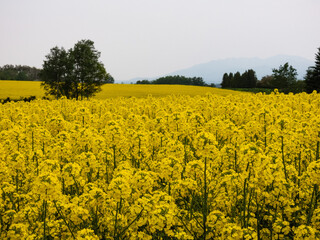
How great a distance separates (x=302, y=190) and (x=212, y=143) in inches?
97.3

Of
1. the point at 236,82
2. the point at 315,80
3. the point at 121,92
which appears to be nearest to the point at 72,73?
the point at 121,92

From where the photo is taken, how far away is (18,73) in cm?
12706

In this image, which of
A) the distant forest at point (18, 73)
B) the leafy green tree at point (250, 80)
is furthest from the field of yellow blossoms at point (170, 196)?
the distant forest at point (18, 73)

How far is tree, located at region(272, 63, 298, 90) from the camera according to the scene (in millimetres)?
107312

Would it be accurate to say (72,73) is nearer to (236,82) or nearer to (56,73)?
(56,73)

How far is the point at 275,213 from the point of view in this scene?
5.61 metres

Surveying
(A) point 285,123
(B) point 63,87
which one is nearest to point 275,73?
(B) point 63,87

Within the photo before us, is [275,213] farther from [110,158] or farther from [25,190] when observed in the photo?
[25,190]

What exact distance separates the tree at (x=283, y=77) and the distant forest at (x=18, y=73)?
Result: 98.1m

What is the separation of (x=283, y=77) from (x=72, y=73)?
270 ft

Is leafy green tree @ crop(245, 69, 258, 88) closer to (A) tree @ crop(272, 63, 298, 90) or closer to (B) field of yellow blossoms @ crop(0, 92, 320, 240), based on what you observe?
(A) tree @ crop(272, 63, 298, 90)

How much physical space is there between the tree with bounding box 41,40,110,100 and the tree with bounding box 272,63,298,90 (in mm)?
73270

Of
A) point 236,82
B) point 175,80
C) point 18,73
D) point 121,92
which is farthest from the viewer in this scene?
point 175,80

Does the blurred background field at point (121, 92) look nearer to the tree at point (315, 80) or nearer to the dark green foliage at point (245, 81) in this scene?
the tree at point (315, 80)
